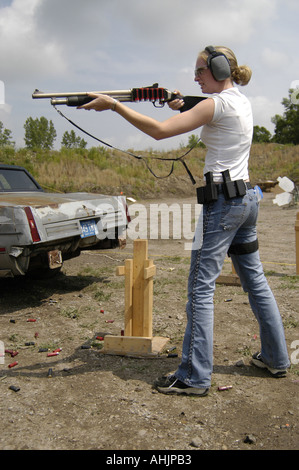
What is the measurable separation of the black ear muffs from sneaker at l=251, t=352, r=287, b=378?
2126 mm

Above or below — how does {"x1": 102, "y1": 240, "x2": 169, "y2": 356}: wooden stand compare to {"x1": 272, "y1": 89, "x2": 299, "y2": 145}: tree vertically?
below

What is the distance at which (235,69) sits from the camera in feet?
10.2

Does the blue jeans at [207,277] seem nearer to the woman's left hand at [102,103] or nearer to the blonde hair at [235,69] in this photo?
the blonde hair at [235,69]

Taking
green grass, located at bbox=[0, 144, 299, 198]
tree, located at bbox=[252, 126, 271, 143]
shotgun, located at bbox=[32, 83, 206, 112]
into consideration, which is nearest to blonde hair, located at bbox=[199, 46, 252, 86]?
shotgun, located at bbox=[32, 83, 206, 112]

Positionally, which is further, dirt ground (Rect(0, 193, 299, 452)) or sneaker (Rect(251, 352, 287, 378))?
sneaker (Rect(251, 352, 287, 378))

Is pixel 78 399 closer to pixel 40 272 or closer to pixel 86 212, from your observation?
pixel 86 212

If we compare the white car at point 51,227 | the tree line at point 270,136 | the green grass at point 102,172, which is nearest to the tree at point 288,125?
the tree line at point 270,136

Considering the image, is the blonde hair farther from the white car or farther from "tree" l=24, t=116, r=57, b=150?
"tree" l=24, t=116, r=57, b=150

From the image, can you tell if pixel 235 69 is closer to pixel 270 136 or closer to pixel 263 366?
pixel 263 366

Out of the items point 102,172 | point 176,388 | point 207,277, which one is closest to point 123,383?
point 176,388

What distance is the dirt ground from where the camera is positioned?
100 inches

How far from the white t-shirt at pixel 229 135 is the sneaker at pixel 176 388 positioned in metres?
1.43

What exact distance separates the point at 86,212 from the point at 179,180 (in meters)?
19.2

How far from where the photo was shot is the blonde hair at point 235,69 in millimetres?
3043
